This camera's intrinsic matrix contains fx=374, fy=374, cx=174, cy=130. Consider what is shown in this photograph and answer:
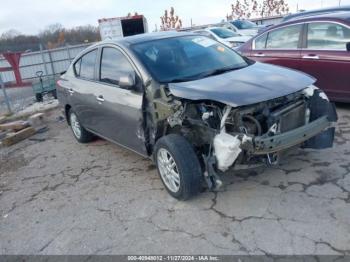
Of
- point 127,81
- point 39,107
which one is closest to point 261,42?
point 127,81

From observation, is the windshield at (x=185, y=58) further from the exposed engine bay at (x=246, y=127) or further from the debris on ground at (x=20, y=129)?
the debris on ground at (x=20, y=129)

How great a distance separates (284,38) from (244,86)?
3.43 meters

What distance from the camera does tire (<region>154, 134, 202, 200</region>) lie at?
3.64m

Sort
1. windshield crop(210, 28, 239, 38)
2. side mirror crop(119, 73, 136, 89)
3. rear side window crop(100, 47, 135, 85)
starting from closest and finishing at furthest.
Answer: side mirror crop(119, 73, 136, 89) → rear side window crop(100, 47, 135, 85) → windshield crop(210, 28, 239, 38)

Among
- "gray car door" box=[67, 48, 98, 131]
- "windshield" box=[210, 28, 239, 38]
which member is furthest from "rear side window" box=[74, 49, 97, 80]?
"windshield" box=[210, 28, 239, 38]

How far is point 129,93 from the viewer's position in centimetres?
434

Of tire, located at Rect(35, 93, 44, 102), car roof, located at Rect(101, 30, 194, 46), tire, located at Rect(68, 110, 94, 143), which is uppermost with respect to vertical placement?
car roof, located at Rect(101, 30, 194, 46)

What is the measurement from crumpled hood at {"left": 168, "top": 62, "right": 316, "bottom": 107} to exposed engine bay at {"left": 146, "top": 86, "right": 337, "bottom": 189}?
11 cm

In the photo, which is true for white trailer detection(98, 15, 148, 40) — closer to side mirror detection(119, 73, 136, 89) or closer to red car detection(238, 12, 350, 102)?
red car detection(238, 12, 350, 102)

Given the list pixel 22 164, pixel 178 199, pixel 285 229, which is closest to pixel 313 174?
pixel 285 229

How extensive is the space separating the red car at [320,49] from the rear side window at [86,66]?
3.23m

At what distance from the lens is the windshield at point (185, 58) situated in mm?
4227

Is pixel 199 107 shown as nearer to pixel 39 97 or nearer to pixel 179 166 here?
pixel 179 166

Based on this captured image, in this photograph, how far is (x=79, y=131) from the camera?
6.23 meters
